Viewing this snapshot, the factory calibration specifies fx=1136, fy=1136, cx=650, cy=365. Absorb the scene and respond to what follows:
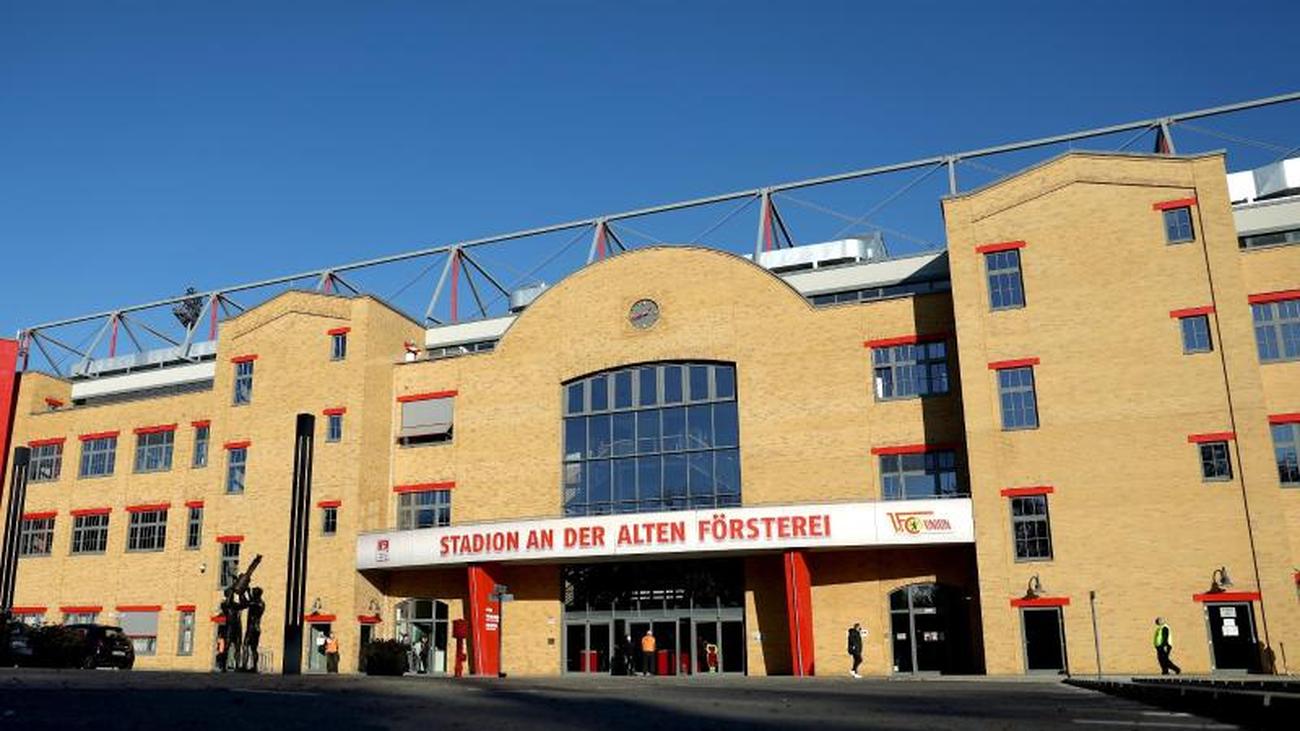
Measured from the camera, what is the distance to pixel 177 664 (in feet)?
148

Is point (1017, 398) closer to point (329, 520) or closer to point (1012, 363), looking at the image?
point (1012, 363)

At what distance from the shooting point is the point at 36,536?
51969mm

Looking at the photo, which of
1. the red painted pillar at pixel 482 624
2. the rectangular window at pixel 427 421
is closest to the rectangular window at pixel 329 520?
the rectangular window at pixel 427 421

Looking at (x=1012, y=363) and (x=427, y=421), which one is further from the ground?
(x=427, y=421)

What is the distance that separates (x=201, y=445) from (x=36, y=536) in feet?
33.7

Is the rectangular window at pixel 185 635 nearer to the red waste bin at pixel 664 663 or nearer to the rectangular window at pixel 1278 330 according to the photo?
the red waste bin at pixel 664 663

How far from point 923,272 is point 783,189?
7428mm

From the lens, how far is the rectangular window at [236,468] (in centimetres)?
4659

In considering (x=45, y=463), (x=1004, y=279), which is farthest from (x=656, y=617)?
Answer: (x=45, y=463)

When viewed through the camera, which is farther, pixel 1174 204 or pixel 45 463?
pixel 45 463

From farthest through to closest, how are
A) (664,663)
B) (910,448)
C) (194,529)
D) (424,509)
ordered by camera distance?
(194,529) → (424,509) → (664,663) → (910,448)

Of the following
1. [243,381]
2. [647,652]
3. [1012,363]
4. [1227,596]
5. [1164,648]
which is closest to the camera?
[1164,648]

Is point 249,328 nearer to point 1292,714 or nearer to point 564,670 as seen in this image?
point 564,670

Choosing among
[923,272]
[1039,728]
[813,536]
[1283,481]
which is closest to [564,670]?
[813,536]
